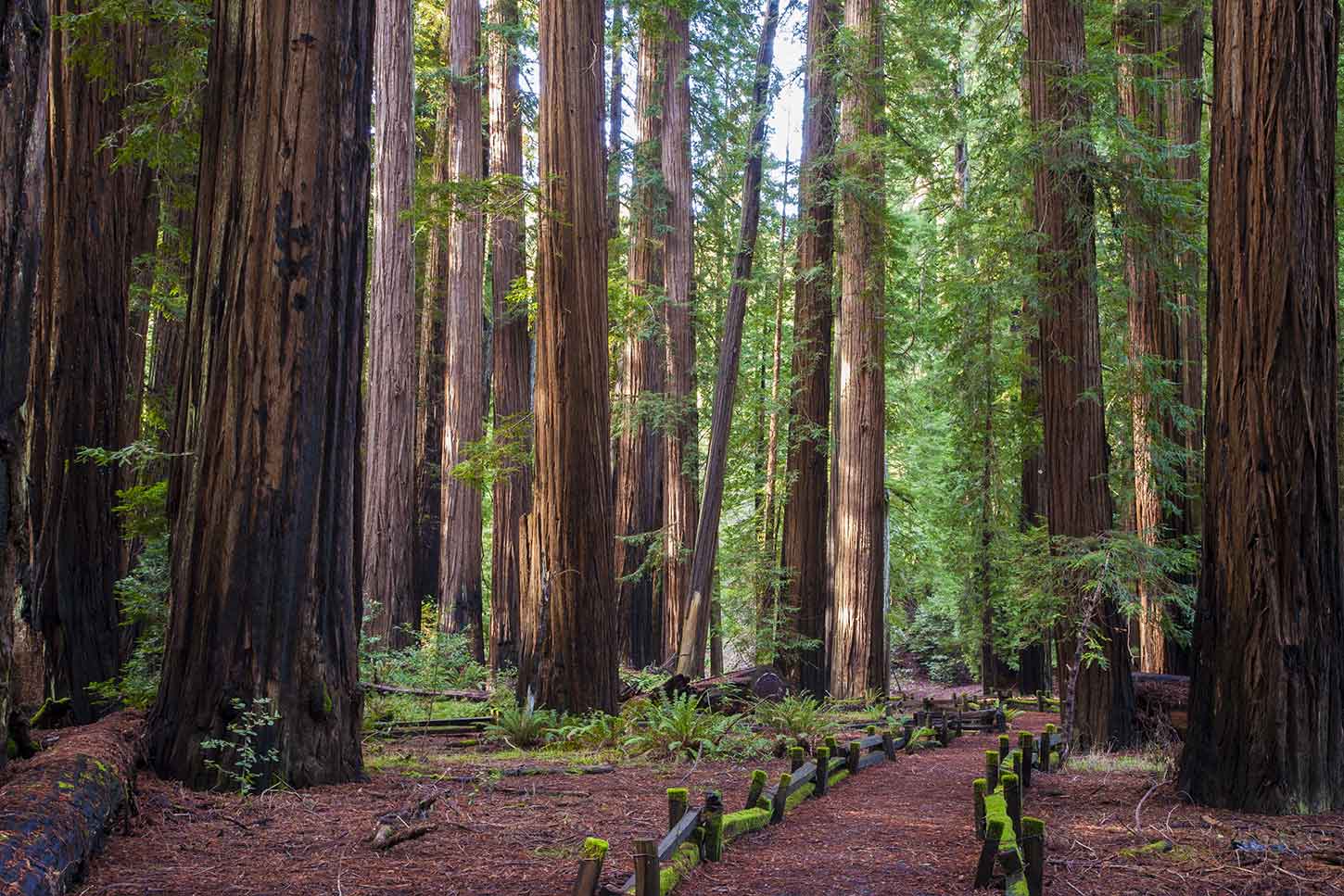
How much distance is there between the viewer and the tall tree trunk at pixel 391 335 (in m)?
14.2

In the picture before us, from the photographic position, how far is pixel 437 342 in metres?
23.6

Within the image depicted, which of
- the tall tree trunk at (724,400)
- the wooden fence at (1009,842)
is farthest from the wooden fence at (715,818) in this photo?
the tall tree trunk at (724,400)

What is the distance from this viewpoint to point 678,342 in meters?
19.8

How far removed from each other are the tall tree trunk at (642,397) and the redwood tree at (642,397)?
0.06ft

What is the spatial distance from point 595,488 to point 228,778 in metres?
5.22

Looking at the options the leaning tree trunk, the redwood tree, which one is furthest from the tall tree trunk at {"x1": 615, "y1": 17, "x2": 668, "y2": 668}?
the leaning tree trunk

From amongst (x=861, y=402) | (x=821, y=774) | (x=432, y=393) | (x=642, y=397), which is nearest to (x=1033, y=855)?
(x=821, y=774)

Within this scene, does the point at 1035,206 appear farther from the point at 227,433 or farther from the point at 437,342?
the point at 437,342

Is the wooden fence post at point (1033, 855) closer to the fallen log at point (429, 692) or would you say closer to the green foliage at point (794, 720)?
the green foliage at point (794, 720)

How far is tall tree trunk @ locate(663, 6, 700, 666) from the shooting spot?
19031 mm

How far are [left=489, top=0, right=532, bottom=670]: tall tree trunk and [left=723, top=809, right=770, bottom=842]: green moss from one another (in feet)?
37.0

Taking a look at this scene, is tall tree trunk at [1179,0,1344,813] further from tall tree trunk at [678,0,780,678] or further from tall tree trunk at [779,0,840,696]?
tall tree trunk at [779,0,840,696]

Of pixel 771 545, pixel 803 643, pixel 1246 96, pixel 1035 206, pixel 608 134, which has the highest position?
pixel 608 134

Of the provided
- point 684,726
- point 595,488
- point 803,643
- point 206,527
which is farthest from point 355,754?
point 803,643
